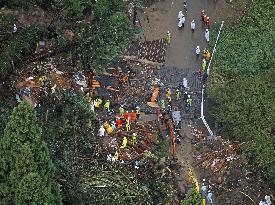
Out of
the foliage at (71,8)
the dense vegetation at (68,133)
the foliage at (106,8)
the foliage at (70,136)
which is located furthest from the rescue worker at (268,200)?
the foliage at (71,8)

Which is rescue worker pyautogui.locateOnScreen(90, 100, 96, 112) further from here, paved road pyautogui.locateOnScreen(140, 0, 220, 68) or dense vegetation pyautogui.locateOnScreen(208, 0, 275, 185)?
dense vegetation pyautogui.locateOnScreen(208, 0, 275, 185)

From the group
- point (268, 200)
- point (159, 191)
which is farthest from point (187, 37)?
point (159, 191)

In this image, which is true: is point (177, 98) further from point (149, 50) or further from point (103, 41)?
point (103, 41)

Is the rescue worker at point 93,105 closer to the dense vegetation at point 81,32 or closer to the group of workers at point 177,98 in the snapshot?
the dense vegetation at point 81,32

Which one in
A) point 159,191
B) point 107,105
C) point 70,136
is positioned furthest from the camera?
point 107,105

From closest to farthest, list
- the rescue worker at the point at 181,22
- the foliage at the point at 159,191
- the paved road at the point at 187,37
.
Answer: the foliage at the point at 159,191
the paved road at the point at 187,37
the rescue worker at the point at 181,22

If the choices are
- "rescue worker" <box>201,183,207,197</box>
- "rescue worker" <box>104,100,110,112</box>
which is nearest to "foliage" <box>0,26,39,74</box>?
"rescue worker" <box>104,100,110,112</box>

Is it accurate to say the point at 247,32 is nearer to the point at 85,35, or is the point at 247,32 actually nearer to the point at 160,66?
the point at 160,66
